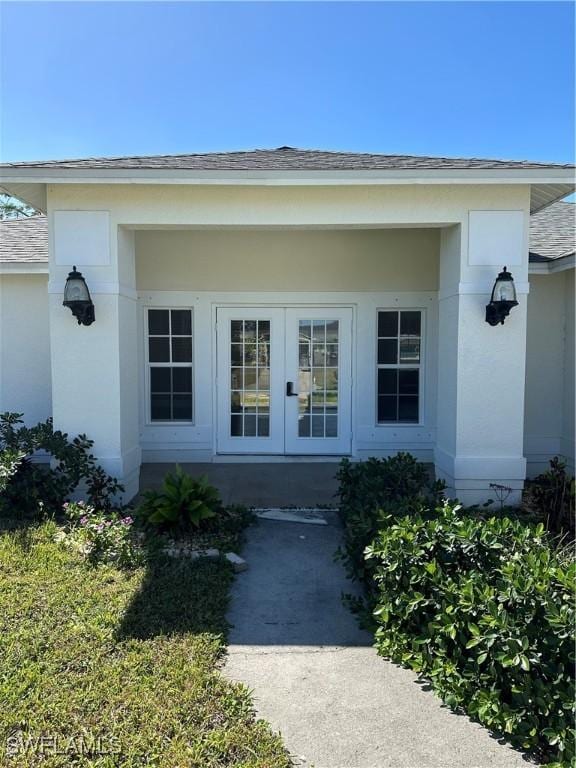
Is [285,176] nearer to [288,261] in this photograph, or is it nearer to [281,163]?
[281,163]

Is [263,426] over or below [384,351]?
below

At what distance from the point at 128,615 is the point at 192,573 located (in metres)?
0.76

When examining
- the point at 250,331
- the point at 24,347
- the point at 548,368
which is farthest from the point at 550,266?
the point at 24,347

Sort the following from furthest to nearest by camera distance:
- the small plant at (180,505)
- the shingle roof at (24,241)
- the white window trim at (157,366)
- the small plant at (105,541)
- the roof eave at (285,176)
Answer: the white window trim at (157,366), the shingle roof at (24,241), the roof eave at (285,176), the small plant at (180,505), the small plant at (105,541)

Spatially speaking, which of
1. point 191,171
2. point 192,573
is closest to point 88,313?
point 191,171

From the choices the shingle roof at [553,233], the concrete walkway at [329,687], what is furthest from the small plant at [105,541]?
the shingle roof at [553,233]

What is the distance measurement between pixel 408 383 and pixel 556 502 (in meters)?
3.07

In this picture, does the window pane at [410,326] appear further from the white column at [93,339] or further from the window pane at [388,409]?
the white column at [93,339]

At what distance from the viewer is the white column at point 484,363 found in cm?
585

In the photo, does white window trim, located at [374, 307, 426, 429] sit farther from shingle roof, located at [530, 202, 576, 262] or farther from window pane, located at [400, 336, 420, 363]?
shingle roof, located at [530, 202, 576, 262]

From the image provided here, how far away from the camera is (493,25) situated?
19.2ft

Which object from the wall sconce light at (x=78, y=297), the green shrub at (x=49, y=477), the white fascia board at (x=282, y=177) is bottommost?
the green shrub at (x=49, y=477)

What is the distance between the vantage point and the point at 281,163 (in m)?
6.13

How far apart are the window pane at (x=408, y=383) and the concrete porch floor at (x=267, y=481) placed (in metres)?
1.53
